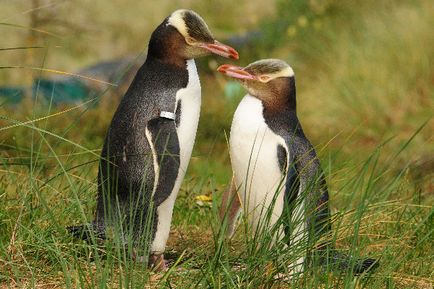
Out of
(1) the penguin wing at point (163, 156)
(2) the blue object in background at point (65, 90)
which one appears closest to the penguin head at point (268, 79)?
(1) the penguin wing at point (163, 156)

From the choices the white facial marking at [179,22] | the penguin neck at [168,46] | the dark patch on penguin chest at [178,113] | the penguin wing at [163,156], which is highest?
the white facial marking at [179,22]

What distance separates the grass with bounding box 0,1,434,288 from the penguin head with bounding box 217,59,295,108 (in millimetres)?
525

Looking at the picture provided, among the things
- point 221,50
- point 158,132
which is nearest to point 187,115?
point 158,132

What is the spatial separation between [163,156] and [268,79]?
0.57m

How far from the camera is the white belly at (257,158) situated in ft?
13.5

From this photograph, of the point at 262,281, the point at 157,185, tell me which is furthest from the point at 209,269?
the point at 157,185

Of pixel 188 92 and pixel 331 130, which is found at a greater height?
pixel 188 92

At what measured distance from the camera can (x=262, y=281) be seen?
3.59 m

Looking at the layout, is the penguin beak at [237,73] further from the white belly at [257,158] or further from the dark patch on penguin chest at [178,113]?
the dark patch on penguin chest at [178,113]

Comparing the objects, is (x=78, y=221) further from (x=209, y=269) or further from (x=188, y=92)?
(x=209, y=269)

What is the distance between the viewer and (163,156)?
4039mm

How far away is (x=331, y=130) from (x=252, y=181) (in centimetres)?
548

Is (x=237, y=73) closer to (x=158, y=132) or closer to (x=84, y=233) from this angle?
(x=158, y=132)

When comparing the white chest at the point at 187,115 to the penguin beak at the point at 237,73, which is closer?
the white chest at the point at 187,115
